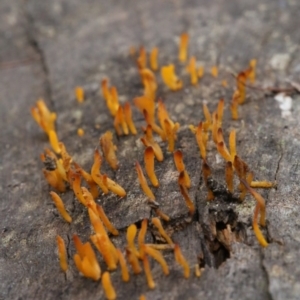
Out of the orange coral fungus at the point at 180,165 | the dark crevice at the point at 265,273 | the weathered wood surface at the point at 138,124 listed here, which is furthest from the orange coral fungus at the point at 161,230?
the dark crevice at the point at 265,273

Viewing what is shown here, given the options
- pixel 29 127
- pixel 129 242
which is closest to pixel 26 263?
pixel 129 242

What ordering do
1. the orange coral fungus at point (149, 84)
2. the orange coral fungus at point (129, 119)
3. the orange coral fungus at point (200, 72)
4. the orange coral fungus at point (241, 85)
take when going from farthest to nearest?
the orange coral fungus at point (200, 72) < the orange coral fungus at point (149, 84) < the orange coral fungus at point (241, 85) < the orange coral fungus at point (129, 119)

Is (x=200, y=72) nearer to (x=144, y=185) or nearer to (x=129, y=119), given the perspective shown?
(x=129, y=119)

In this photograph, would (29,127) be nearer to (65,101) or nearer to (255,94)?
(65,101)

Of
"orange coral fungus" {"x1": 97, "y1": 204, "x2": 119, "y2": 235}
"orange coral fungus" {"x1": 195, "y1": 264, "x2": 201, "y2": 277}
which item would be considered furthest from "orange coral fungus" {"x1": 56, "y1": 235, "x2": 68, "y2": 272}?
"orange coral fungus" {"x1": 195, "y1": 264, "x2": 201, "y2": 277}

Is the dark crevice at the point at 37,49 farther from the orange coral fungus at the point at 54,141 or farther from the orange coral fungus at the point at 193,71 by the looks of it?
the orange coral fungus at the point at 193,71

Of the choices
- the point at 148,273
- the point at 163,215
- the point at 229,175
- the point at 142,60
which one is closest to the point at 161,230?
the point at 163,215
